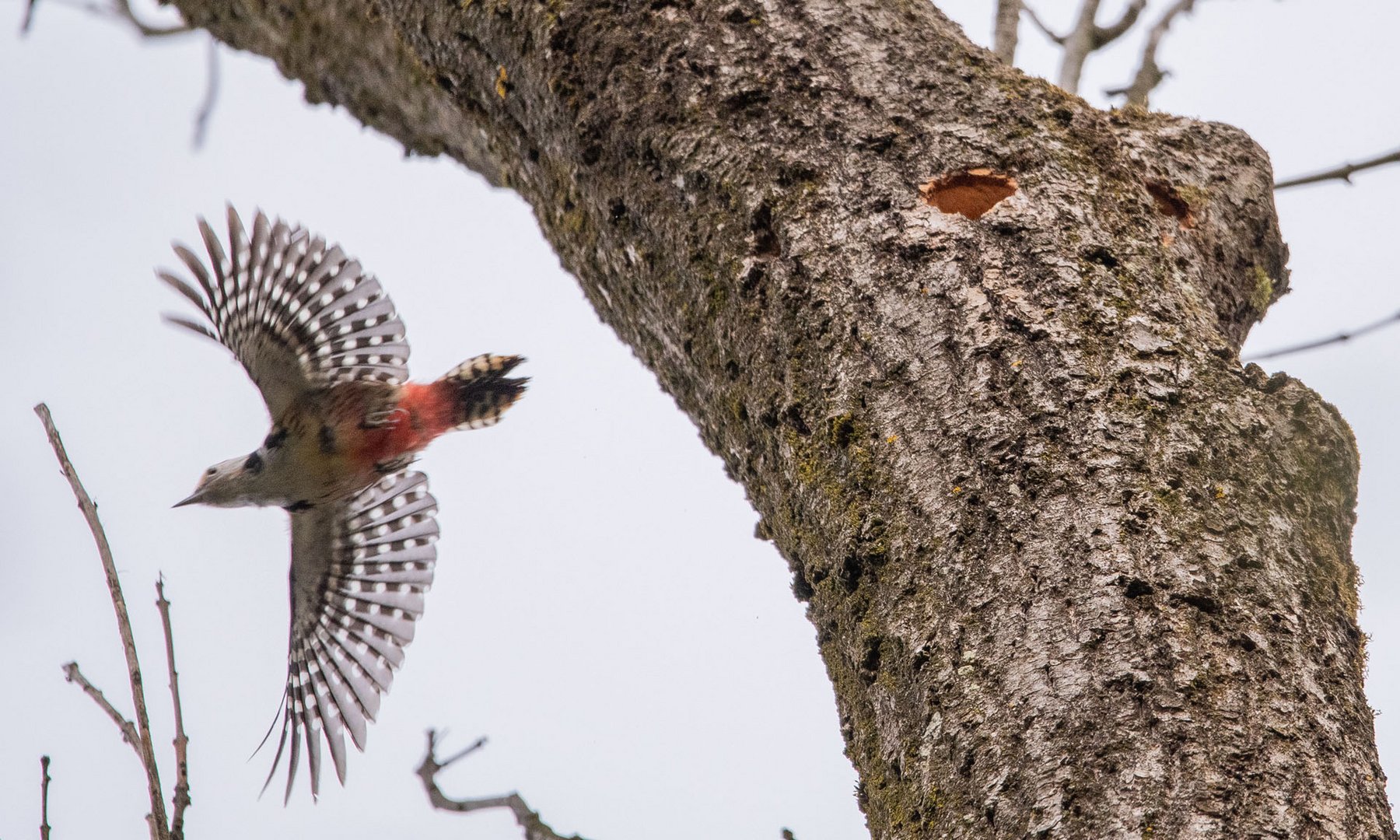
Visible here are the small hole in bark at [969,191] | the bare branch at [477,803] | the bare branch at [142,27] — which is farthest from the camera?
the bare branch at [142,27]

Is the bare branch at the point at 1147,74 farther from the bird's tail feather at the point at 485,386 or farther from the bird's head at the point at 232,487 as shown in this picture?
the bird's head at the point at 232,487

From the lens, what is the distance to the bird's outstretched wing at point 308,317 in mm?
4703

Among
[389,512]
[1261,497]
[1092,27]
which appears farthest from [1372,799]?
[389,512]

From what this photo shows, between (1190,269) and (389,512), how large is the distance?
13.3 feet

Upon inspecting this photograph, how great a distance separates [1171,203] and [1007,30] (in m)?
1.61

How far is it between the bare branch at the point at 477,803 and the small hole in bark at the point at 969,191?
1.71 metres

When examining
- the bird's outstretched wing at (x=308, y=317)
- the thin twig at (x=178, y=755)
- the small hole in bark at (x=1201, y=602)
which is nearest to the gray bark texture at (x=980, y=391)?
the small hole in bark at (x=1201, y=602)

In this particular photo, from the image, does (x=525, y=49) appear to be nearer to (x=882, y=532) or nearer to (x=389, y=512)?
(x=882, y=532)

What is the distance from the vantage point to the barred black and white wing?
5207 mm

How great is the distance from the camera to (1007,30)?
3.77 meters

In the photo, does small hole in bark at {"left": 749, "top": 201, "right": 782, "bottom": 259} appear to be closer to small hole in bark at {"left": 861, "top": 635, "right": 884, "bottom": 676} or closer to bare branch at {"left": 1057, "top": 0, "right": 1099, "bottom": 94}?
small hole in bark at {"left": 861, "top": 635, "right": 884, "bottom": 676}

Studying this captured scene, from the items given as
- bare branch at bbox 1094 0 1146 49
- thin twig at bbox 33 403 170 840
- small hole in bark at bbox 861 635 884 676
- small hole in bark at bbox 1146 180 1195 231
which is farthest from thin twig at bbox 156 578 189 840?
bare branch at bbox 1094 0 1146 49

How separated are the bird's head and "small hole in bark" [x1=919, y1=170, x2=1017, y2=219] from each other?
3721 mm

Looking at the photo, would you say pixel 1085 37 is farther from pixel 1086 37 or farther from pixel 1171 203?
pixel 1171 203
